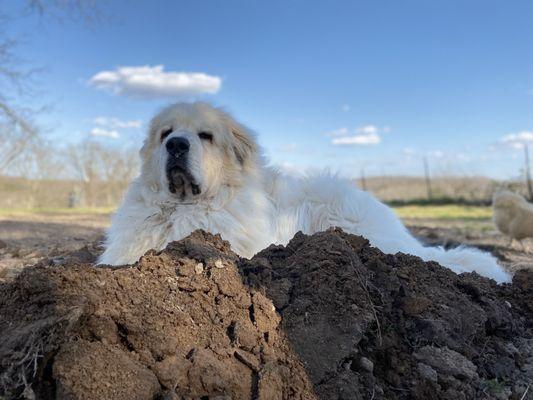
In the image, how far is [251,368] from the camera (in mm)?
1979

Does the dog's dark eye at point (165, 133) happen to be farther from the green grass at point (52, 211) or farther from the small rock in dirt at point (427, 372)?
the green grass at point (52, 211)

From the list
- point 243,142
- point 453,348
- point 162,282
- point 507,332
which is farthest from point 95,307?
point 243,142

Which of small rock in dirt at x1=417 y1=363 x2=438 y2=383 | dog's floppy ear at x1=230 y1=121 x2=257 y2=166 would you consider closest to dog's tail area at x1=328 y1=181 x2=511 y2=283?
dog's floppy ear at x1=230 y1=121 x2=257 y2=166

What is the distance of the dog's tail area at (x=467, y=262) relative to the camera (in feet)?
14.4

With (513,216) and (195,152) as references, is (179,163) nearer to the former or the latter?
(195,152)

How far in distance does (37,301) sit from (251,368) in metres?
0.92

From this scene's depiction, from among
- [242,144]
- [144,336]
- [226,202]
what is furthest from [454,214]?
[144,336]

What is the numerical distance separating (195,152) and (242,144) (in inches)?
27.6

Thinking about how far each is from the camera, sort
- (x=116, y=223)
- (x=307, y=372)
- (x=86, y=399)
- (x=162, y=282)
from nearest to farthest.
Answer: (x=86, y=399) → (x=307, y=372) → (x=162, y=282) → (x=116, y=223)

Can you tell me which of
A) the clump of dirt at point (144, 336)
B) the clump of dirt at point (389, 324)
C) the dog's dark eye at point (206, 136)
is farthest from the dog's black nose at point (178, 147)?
the clump of dirt at point (144, 336)

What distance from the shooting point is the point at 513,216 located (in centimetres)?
892

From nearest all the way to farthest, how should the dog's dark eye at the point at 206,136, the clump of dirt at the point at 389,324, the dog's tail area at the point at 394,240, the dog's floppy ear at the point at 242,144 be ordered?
the clump of dirt at the point at 389,324 < the dog's tail area at the point at 394,240 < the dog's dark eye at the point at 206,136 < the dog's floppy ear at the point at 242,144

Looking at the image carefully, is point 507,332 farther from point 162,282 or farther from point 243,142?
point 243,142

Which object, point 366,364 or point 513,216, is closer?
point 366,364
